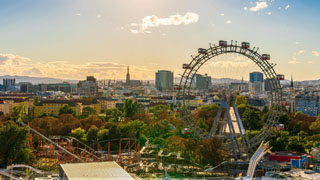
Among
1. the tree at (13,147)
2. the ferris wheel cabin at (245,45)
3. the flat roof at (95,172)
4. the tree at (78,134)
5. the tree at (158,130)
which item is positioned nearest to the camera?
the flat roof at (95,172)

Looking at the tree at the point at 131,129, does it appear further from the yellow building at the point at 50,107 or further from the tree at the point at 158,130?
the yellow building at the point at 50,107

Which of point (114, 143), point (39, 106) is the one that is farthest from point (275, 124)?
point (39, 106)

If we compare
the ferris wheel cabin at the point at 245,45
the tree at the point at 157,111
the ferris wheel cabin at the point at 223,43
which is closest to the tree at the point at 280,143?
the ferris wheel cabin at the point at 245,45

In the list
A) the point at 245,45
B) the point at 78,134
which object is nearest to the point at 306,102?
the point at 245,45

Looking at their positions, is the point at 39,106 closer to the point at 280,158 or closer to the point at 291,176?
the point at 280,158

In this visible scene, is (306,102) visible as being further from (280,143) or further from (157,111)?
(280,143)

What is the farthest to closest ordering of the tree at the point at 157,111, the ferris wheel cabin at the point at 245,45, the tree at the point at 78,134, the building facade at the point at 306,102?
the building facade at the point at 306,102, the tree at the point at 157,111, the tree at the point at 78,134, the ferris wheel cabin at the point at 245,45

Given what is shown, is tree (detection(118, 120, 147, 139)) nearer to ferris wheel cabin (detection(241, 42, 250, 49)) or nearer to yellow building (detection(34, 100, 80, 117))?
ferris wheel cabin (detection(241, 42, 250, 49))
